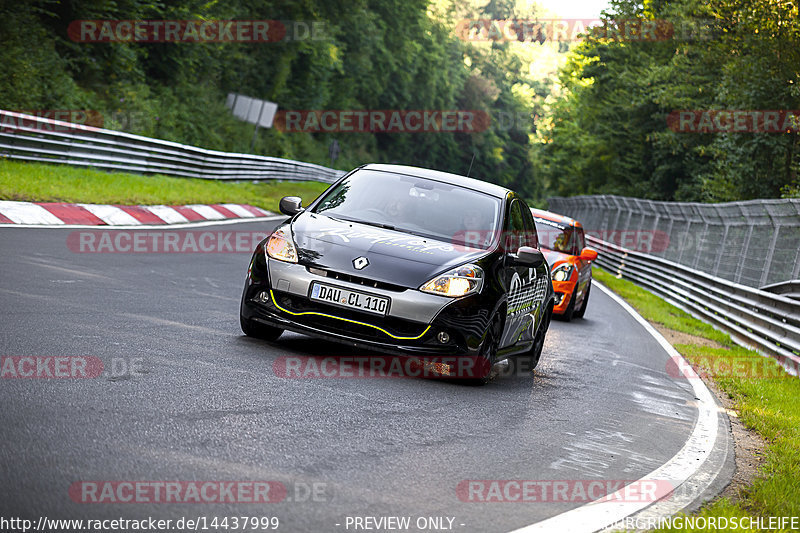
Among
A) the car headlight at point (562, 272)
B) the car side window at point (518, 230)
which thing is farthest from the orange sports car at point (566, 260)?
the car side window at point (518, 230)

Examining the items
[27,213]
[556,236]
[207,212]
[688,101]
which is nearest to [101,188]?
[207,212]

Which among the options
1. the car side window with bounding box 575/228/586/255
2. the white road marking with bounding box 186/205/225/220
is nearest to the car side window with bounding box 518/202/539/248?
the car side window with bounding box 575/228/586/255

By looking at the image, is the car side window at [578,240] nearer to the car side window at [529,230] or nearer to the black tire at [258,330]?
the car side window at [529,230]

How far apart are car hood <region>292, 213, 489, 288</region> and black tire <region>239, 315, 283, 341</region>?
2.50 ft

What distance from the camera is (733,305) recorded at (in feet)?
55.3

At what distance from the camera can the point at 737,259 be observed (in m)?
19.4

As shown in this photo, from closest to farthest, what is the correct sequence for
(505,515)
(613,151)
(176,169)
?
(505,515) → (176,169) → (613,151)

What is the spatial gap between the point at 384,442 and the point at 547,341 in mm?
6889

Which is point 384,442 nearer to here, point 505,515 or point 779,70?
point 505,515

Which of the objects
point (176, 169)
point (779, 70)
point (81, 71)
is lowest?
point (176, 169)

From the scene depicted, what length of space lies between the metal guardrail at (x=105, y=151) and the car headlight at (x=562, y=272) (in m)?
10.1

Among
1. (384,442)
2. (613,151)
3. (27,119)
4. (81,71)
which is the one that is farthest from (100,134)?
(613,151)

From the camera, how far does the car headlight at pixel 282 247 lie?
Answer: 7.85 m

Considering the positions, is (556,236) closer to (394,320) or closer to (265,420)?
(394,320)
